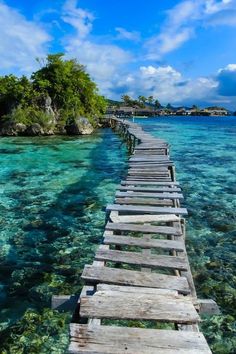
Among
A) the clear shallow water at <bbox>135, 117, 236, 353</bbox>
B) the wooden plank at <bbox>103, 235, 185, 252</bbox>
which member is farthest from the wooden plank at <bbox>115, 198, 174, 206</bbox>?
the wooden plank at <bbox>103, 235, 185, 252</bbox>

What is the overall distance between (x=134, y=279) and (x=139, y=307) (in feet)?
2.68

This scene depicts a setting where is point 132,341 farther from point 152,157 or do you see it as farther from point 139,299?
point 152,157

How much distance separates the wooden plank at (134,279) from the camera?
5281mm

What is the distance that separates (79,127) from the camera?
4250cm

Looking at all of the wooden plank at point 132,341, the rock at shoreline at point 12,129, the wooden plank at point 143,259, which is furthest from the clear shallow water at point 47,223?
the rock at shoreline at point 12,129

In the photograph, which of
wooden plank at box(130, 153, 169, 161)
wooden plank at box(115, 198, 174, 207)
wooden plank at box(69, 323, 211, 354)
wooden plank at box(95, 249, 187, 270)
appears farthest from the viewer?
wooden plank at box(130, 153, 169, 161)

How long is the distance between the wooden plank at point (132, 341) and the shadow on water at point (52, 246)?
3490 mm

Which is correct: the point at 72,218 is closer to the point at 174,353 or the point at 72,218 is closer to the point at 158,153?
the point at 158,153

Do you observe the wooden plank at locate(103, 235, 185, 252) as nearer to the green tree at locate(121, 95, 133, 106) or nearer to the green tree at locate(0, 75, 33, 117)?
the green tree at locate(0, 75, 33, 117)

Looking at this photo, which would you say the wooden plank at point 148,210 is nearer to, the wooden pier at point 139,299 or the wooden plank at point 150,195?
the wooden pier at point 139,299

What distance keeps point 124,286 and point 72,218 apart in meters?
7.65

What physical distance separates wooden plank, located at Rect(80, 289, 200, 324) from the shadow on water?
10.1ft

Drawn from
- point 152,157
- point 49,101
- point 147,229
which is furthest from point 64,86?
point 147,229

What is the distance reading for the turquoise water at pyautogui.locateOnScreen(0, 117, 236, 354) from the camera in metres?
6.83
